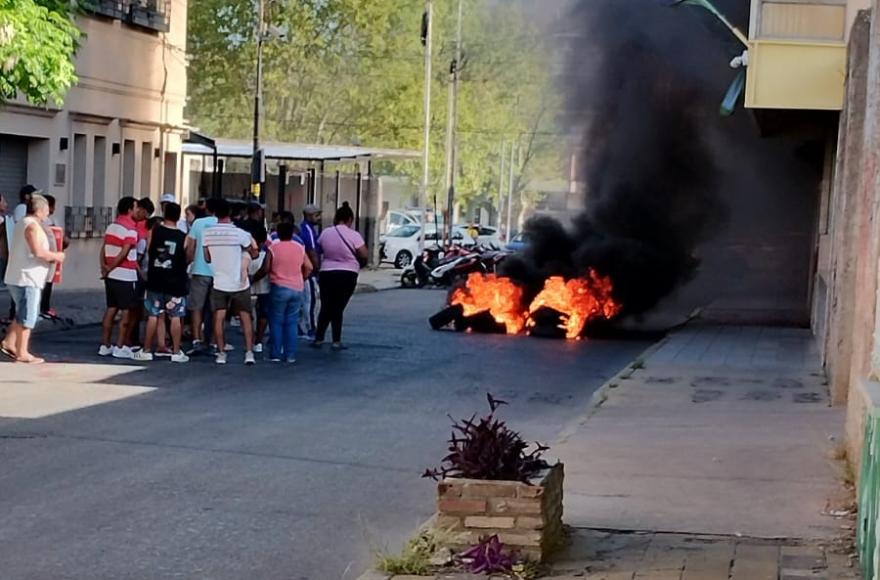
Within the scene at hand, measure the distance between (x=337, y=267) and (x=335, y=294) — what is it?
0.33m

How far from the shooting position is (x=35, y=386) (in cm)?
1344

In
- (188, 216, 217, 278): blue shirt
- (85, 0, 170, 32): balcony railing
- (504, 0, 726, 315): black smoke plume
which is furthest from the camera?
(85, 0, 170, 32): balcony railing

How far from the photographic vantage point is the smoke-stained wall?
83.5ft

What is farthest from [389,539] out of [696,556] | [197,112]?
[197,112]

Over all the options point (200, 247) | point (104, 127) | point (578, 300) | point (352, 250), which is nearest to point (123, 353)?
point (200, 247)

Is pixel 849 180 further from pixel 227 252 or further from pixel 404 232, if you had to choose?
pixel 404 232

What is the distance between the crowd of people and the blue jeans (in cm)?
1

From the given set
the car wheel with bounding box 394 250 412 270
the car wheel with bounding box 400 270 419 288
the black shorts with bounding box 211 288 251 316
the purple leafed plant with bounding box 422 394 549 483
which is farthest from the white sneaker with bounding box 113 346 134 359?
the car wheel with bounding box 394 250 412 270

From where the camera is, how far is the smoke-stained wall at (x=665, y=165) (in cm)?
2545

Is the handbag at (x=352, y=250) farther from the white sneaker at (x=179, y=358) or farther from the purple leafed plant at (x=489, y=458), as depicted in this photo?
the purple leafed plant at (x=489, y=458)

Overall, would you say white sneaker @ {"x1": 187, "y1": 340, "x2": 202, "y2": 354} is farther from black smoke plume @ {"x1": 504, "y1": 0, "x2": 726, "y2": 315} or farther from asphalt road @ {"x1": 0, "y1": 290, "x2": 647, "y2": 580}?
black smoke plume @ {"x1": 504, "y1": 0, "x2": 726, "y2": 315}

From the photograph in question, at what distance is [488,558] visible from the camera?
6707 mm

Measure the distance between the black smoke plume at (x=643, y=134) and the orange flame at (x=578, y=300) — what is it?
5.37ft

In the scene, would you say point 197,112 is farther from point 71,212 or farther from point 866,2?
point 866,2
